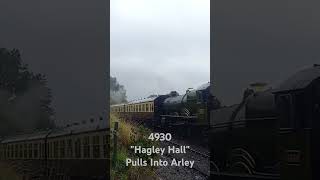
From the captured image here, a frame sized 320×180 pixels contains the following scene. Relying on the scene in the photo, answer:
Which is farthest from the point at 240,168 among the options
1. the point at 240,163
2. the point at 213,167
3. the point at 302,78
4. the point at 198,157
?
the point at 302,78

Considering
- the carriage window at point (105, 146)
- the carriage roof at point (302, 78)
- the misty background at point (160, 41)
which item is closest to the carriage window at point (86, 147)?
the carriage window at point (105, 146)

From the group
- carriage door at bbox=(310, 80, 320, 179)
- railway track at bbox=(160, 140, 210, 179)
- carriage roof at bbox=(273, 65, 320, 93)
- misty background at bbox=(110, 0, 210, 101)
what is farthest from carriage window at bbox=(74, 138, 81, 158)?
carriage door at bbox=(310, 80, 320, 179)

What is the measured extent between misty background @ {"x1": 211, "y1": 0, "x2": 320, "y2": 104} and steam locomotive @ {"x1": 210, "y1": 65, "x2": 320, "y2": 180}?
0.31 ft

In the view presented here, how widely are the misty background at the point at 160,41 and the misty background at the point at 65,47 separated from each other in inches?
5.2

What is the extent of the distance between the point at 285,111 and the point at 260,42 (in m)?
0.55

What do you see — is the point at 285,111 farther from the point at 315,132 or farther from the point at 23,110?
the point at 23,110

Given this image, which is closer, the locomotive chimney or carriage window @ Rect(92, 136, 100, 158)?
carriage window @ Rect(92, 136, 100, 158)

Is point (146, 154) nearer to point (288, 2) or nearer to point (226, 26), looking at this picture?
point (226, 26)

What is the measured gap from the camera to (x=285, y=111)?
21.2 feet

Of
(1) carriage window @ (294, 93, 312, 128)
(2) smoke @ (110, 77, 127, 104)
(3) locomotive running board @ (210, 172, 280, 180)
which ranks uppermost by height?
(2) smoke @ (110, 77, 127, 104)

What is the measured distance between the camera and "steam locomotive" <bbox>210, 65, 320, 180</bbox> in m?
6.42

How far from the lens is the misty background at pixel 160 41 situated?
6.30 meters

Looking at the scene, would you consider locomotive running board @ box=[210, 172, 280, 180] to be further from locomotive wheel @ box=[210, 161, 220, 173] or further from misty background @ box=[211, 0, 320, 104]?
misty background @ box=[211, 0, 320, 104]

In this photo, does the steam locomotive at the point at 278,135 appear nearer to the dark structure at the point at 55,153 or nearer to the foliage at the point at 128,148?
the foliage at the point at 128,148
